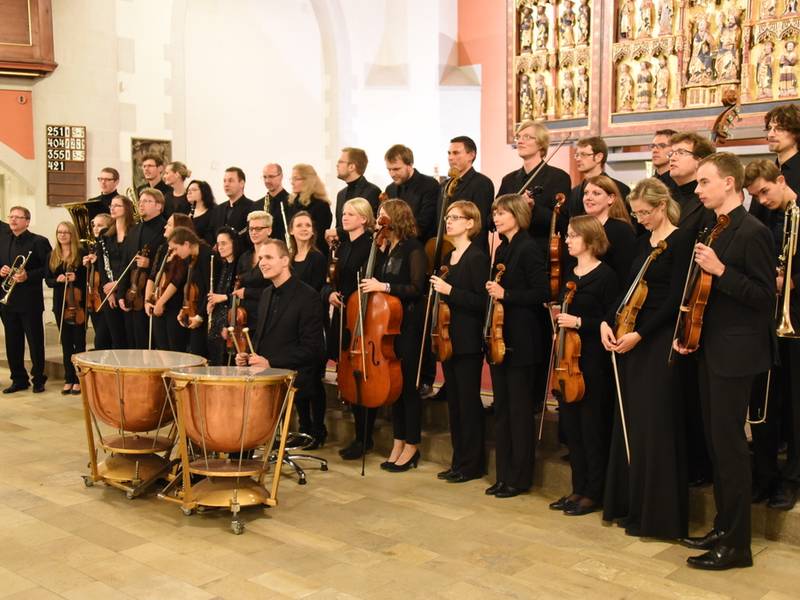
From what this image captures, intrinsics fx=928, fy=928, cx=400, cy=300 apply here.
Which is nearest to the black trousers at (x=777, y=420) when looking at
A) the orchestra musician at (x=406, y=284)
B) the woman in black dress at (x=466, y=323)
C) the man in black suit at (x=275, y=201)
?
the woman in black dress at (x=466, y=323)

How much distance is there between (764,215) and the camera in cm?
→ 390

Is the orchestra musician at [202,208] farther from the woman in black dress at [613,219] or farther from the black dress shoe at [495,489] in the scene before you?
the woman in black dress at [613,219]

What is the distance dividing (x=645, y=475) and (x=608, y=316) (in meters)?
0.67

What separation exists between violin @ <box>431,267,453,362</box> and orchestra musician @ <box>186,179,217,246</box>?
2.40m

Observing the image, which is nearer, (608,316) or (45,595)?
(45,595)

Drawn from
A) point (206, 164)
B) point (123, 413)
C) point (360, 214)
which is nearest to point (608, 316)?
point (360, 214)

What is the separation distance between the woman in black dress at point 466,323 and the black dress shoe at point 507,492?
295 mm

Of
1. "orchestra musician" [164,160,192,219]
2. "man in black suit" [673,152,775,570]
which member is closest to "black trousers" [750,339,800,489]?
"man in black suit" [673,152,775,570]

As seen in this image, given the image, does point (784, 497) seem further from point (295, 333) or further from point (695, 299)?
point (295, 333)

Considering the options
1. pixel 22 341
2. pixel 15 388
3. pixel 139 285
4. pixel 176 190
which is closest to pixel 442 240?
pixel 139 285

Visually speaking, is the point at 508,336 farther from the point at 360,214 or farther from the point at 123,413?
the point at 123,413

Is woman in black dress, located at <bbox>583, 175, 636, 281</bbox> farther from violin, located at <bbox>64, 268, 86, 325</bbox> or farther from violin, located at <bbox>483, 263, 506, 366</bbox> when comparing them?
violin, located at <bbox>64, 268, 86, 325</bbox>

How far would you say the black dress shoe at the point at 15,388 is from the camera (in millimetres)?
7160

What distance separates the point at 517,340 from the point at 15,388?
458 cm
